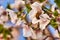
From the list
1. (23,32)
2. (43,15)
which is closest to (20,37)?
(23,32)

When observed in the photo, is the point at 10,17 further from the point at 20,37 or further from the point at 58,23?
the point at 58,23

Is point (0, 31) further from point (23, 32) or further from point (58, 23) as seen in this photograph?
point (58, 23)

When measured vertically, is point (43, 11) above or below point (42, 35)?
above

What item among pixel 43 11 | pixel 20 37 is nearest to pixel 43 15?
pixel 43 11

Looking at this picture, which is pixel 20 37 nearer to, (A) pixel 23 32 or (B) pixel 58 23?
(A) pixel 23 32

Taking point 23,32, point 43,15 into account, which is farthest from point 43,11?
point 23,32

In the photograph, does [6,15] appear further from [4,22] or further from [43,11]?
[43,11]
